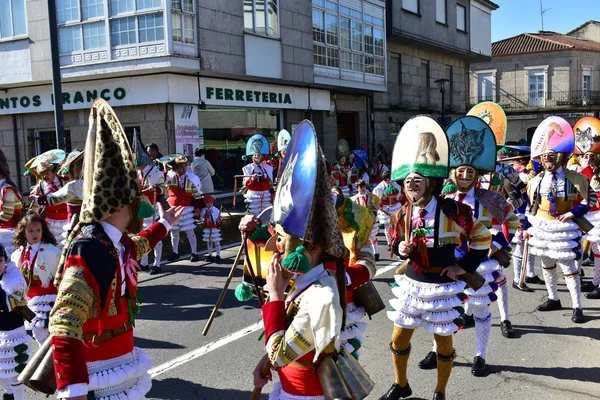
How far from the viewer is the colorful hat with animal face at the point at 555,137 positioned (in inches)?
263

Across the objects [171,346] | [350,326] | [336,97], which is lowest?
[171,346]

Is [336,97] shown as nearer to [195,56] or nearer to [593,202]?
[195,56]

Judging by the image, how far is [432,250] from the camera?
443cm

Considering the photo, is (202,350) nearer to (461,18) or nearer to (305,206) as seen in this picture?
(305,206)

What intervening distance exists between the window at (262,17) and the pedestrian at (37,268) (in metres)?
13.4

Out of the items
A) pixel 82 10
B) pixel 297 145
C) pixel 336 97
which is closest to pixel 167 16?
pixel 82 10

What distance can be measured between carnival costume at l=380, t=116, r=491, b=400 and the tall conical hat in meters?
1.70

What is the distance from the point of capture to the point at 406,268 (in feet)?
15.5

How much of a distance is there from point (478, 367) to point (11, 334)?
4.04 m

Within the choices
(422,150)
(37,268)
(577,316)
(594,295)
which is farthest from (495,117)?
(37,268)

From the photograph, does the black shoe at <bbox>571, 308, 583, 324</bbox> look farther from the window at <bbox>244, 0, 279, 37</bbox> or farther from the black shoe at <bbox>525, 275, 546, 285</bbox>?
the window at <bbox>244, 0, 279, 37</bbox>

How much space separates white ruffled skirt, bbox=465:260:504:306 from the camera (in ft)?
17.1

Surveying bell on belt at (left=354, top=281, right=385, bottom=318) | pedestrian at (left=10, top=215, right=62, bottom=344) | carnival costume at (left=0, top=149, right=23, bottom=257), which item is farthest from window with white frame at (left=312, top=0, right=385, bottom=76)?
bell on belt at (left=354, top=281, right=385, bottom=318)

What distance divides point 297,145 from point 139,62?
13586 millimetres
